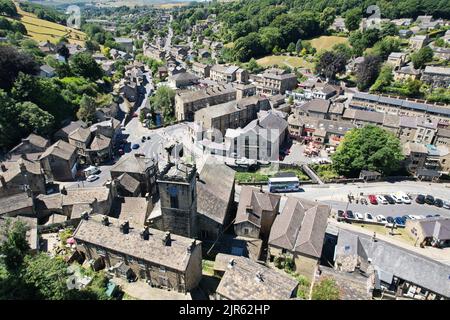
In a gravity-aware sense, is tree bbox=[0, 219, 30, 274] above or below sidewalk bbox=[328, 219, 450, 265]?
above

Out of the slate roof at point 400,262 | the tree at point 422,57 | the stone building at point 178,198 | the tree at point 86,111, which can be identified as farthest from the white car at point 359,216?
the tree at point 422,57

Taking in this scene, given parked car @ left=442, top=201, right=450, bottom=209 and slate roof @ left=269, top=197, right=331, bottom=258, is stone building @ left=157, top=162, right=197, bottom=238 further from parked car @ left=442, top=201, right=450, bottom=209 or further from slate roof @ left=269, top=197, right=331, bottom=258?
parked car @ left=442, top=201, right=450, bottom=209

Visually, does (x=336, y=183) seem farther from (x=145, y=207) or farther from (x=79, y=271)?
(x=79, y=271)

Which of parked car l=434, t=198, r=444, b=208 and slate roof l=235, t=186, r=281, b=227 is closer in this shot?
slate roof l=235, t=186, r=281, b=227

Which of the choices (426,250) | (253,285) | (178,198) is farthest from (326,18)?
(253,285)

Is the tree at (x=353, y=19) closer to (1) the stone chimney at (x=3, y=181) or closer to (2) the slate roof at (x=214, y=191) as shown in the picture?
(2) the slate roof at (x=214, y=191)

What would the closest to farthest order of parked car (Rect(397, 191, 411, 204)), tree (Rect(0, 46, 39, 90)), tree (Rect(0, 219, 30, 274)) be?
tree (Rect(0, 219, 30, 274)) → parked car (Rect(397, 191, 411, 204)) → tree (Rect(0, 46, 39, 90))

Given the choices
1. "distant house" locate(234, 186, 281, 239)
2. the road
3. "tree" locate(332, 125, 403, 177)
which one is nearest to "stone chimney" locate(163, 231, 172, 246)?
"distant house" locate(234, 186, 281, 239)

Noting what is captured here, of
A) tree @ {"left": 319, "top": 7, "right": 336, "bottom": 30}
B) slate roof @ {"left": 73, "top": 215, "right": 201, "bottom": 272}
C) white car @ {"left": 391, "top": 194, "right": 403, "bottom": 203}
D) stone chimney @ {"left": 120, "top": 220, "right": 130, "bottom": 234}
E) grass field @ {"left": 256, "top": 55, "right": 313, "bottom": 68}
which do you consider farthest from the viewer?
tree @ {"left": 319, "top": 7, "right": 336, "bottom": 30}

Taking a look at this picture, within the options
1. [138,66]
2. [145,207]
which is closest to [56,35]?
[138,66]
